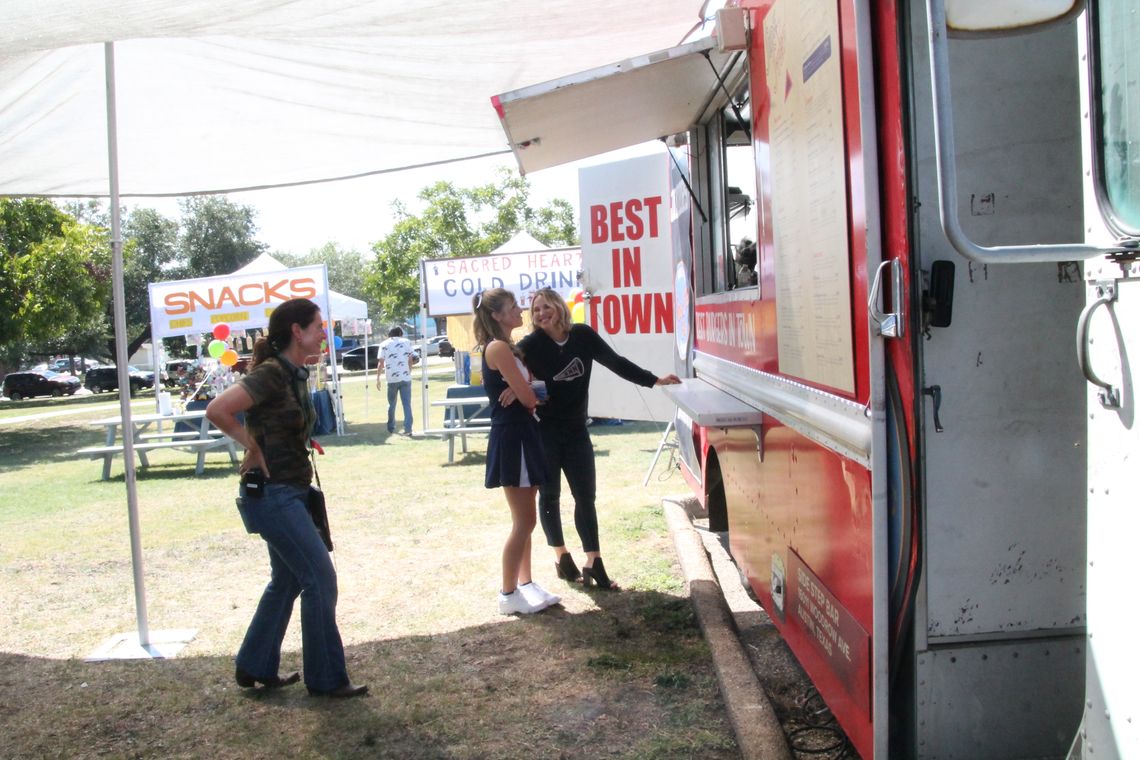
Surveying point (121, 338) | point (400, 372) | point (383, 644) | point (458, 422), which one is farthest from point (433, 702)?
point (400, 372)

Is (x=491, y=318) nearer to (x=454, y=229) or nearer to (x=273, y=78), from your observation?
(x=273, y=78)

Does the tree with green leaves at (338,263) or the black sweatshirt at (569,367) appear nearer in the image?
the black sweatshirt at (569,367)

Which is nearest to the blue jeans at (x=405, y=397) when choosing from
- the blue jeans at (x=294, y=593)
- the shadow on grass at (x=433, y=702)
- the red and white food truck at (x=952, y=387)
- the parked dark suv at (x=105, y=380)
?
the shadow on grass at (x=433, y=702)

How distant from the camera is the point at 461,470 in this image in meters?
10.7

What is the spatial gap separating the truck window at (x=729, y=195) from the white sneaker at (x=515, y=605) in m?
1.94

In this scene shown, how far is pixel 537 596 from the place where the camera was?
5.15 m

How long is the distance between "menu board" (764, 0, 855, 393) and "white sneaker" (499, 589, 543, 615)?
2474 millimetres

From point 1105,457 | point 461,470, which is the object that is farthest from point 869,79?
point 461,470

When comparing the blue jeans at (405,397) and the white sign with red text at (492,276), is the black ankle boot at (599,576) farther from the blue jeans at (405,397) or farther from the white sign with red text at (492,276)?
the blue jeans at (405,397)

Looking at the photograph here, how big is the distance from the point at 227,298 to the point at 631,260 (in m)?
8.18

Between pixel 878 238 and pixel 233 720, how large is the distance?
128 inches

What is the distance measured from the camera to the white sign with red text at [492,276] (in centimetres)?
1276

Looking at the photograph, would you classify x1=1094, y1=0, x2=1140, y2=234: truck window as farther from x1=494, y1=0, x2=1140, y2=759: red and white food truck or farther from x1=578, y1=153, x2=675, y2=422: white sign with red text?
x1=578, y1=153, x2=675, y2=422: white sign with red text

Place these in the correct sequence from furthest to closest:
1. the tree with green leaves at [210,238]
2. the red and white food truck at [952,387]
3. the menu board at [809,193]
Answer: the tree with green leaves at [210,238], the menu board at [809,193], the red and white food truck at [952,387]
